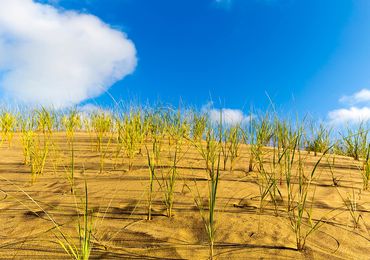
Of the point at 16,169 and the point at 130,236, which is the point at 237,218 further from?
the point at 16,169

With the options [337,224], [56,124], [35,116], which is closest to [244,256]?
[337,224]

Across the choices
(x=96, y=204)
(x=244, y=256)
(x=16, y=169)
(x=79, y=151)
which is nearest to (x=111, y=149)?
(x=79, y=151)

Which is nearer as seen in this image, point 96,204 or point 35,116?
point 96,204

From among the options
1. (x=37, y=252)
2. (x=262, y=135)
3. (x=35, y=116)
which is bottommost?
(x=37, y=252)

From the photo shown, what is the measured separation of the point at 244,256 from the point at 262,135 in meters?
1.76

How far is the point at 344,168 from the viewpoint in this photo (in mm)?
3443

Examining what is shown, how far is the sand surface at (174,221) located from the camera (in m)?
1.63

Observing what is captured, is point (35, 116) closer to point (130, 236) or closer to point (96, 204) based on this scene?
point (96, 204)

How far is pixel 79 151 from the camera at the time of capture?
153 inches

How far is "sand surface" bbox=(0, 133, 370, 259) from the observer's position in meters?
1.63

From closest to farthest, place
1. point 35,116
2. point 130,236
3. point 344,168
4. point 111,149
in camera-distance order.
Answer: point 130,236 → point 344,168 → point 111,149 → point 35,116

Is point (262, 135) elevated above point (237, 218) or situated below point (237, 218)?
above

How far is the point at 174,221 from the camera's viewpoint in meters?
1.90

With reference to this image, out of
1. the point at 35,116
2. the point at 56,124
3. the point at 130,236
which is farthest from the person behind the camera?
the point at 56,124
